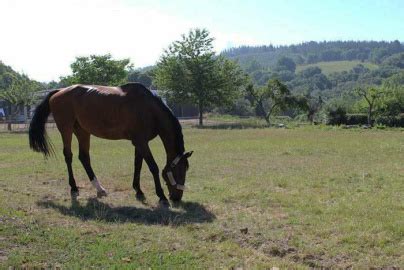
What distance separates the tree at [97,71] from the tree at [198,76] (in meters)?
4.62

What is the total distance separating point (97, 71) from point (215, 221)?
1742 inches

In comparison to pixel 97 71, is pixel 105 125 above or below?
below

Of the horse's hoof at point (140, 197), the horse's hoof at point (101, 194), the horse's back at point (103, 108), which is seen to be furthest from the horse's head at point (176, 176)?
the horse's hoof at point (101, 194)

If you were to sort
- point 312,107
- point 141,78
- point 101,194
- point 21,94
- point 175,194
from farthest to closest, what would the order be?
1. point 141,78
2. point 312,107
3. point 21,94
4. point 101,194
5. point 175,194

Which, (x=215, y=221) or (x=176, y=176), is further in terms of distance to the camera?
(x=176, y=176)

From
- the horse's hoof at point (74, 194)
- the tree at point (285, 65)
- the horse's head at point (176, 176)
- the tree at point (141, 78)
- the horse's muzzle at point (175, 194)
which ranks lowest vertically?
the horse's hoof at point (74, 194)

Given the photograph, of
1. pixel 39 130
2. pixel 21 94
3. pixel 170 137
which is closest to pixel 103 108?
pixel 170 137

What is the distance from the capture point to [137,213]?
7.27 m

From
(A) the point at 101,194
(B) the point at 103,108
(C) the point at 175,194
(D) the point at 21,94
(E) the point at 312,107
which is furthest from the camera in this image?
(E) the point at 312,107

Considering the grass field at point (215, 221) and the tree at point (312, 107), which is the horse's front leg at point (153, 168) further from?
the tree at point (312, 107)

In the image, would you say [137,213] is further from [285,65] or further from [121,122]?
Answer: [285,65]

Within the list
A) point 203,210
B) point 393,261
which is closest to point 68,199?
point 203,210

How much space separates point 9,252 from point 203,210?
3298mm

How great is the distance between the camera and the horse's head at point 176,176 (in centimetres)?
813
